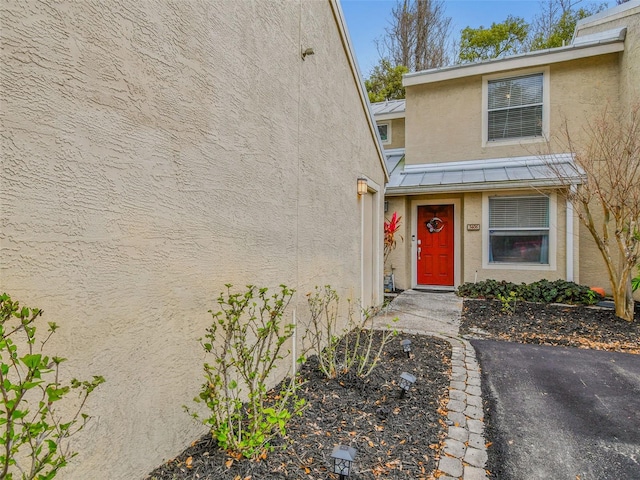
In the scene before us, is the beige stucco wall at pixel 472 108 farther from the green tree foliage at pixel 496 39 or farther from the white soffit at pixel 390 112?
the green tree foliage at pixel 496 39

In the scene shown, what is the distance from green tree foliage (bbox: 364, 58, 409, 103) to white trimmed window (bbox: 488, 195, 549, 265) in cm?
1039

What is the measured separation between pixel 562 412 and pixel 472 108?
8372mm

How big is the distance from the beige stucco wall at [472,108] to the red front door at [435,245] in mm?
1575

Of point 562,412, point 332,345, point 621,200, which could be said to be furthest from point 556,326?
point 332,345

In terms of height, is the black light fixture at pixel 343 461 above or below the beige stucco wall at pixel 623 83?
below

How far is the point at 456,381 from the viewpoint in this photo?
394 cm

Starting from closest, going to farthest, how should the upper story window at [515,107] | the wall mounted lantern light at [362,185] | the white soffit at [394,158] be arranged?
the wall mounted lantern light at [362,185] < the upper story window at [515,107] < the white soffit at [394,158]

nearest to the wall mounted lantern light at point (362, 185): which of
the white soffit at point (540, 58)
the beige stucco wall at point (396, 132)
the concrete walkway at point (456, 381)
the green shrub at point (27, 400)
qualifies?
the concrete walkway at point (456, 381)

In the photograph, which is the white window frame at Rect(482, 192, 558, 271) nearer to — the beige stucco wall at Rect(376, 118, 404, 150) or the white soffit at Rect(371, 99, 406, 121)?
the beige stucco wall at Rect(376, 118, 404, 150)

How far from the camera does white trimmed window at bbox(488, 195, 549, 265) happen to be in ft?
27.6

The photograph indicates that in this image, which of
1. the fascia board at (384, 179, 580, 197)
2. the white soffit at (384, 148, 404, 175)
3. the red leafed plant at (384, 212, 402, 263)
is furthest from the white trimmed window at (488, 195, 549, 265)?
the white soffit at (384, 148, 404, 175)

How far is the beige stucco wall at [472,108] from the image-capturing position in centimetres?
841

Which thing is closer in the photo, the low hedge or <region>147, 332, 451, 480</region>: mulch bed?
<region>147, 332, 451, 480</region>: mulch bed

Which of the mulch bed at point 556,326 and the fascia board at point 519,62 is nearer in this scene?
the mulch bed at point 556,326
